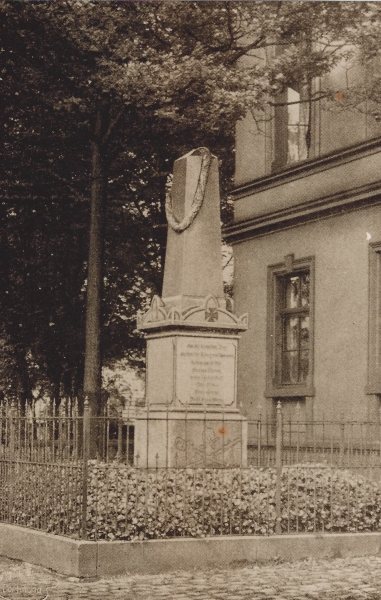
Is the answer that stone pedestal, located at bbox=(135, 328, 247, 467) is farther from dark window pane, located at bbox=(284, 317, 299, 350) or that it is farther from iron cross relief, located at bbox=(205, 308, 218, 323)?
dark window pane, located at bbox=(284, 317, 299, 350)

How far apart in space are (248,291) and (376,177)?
4.19m

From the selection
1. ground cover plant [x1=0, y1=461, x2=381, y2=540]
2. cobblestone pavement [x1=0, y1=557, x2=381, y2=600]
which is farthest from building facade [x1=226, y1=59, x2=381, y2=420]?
cobblestone pavement [x1=0, y1=557, x2=381, y2=600]

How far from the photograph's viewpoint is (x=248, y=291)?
1980 centimetres

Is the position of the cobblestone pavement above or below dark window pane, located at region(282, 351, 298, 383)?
below

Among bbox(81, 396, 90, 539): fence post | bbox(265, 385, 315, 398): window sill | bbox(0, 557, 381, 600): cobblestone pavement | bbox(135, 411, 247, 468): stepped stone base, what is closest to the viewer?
bbox(0, 557, 381, 600): cobblestone pavement

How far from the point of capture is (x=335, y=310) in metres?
17.2

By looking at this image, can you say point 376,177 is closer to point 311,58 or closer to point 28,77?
point 311,58

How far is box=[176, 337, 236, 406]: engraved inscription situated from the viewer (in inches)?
484

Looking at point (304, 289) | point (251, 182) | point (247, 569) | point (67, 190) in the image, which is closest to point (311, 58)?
point (251, 182)

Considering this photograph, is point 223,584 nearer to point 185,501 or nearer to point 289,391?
point 185,501

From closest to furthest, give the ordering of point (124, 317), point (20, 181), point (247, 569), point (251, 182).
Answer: point (247, 569) < point (251, 182) < point (20, 181) < point (124, 317)

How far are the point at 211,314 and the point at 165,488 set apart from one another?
3009 mm

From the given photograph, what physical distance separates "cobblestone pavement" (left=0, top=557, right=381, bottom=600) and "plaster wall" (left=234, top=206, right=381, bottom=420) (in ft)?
21.2

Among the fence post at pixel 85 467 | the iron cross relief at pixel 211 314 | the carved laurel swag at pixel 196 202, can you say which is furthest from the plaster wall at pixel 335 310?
the fence post at pixel 85 467
